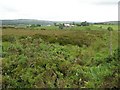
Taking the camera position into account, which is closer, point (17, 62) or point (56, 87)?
point (56, 87)

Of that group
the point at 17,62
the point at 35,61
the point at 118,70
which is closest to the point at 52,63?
the point at 35,61

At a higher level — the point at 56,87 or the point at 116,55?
the point at 116,55

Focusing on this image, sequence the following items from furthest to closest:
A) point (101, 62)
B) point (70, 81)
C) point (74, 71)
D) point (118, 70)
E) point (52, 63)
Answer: point (101, 62) < point (52, 63) < point (74, 71) < point (70, 81) < point (118, 70)

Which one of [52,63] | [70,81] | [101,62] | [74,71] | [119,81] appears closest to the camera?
[119,81]

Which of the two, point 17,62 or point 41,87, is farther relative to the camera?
point 17,62

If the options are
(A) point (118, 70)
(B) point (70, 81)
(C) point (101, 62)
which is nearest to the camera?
(A) point (118, 70)

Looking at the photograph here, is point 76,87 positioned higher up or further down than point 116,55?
further down

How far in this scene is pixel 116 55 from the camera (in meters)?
10.2

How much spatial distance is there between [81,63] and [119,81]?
4.06m

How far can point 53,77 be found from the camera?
361 inches

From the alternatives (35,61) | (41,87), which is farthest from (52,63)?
(41,87)

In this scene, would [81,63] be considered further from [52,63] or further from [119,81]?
[119,81]

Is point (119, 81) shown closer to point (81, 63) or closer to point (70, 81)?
point (70, 81)

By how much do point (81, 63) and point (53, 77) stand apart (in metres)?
2.85
